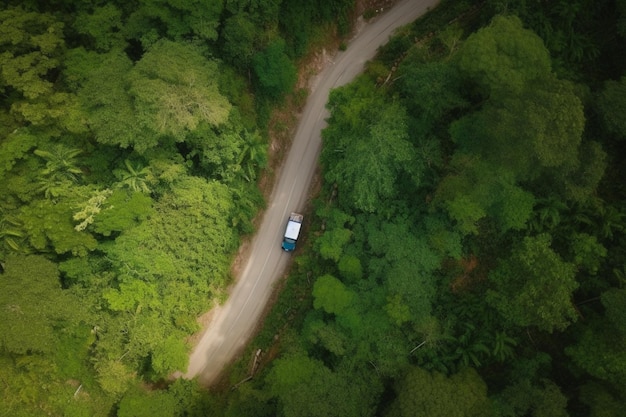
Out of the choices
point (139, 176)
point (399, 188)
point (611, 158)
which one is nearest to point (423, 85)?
point (399, 188)

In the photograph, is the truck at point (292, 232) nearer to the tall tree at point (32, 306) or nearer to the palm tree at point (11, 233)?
the tall tree at point (32, 306)

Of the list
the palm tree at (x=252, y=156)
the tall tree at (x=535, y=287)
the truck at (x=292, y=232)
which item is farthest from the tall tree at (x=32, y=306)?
the tall tree at (x=535, y=287)

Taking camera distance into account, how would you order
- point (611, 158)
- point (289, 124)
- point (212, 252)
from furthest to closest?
point (289, 124)
point (212, 252)
point (611, 158)

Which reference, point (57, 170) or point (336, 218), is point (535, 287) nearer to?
point (336, 218)

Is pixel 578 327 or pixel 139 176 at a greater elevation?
pixel 139 176

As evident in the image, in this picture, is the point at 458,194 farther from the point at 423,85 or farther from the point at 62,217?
the point at 62,217

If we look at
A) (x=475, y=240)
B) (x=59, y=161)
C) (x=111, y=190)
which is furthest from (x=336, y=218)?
(x=59, y=161)
